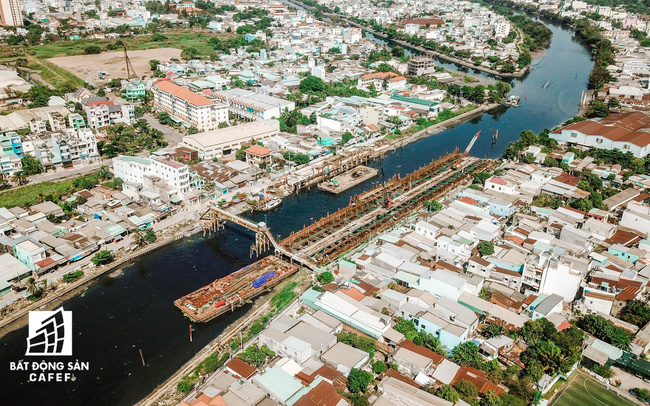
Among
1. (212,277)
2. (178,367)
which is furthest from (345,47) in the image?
(178,367)

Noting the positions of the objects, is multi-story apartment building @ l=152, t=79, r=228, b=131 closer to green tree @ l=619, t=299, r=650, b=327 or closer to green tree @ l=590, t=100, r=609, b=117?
green tree @ l=619, t=299, r=650, b=327

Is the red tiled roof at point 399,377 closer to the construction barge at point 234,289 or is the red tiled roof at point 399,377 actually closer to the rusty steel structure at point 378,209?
the construction barge at point 234,289

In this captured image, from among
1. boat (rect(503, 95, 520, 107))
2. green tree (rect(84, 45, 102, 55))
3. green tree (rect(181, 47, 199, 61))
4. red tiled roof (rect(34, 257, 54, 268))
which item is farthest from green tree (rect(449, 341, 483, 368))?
green tree (rect(84, 45, 102, 55))

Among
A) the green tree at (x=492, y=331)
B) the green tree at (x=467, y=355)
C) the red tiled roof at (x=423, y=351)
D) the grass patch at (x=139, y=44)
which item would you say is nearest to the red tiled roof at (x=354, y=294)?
the red tiled roof at (x=423, y=351)

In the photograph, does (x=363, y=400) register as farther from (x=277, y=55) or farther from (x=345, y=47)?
(x=345, y=47)

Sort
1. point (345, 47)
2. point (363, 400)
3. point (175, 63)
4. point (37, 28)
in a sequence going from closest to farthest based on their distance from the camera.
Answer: point (363, 400), point (175, 63), point (345, 47), point (37, 28)

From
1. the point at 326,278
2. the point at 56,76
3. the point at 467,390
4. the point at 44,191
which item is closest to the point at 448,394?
the point at 467,390
